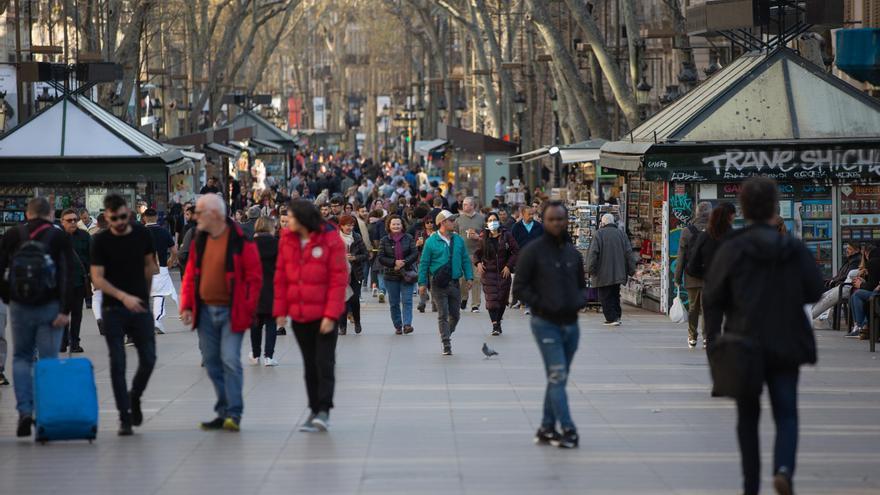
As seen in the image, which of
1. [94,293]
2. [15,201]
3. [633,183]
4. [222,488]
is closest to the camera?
[222,488]

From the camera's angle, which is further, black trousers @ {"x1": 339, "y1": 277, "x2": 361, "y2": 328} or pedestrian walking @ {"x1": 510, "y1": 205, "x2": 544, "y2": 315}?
pedestrian walking @ {"x1": 510, "y1": 205, "x2": 544, "y2": 315}

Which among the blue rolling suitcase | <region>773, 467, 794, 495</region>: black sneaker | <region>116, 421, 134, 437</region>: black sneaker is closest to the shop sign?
<region>116, 421, 134, 437</region>: black sneaker

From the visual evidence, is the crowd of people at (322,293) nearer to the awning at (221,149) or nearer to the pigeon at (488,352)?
the pigeon at (488,352)

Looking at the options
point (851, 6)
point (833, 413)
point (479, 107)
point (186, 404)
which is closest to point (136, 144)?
point (851, 6)

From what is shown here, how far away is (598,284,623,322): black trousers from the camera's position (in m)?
21.1

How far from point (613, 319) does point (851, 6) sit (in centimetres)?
1290

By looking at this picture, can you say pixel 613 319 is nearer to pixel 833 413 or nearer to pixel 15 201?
pixel 833 413

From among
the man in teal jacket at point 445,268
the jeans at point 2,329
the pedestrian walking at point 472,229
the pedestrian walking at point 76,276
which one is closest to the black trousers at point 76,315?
the pedestrian walking at point 76,276

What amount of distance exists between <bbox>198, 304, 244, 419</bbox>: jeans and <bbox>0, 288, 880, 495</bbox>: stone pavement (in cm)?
28

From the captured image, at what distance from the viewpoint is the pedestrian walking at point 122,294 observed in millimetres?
11109

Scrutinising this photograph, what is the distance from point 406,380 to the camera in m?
14.6

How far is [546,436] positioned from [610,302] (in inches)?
421

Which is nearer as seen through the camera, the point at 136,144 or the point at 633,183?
the point at 633,183

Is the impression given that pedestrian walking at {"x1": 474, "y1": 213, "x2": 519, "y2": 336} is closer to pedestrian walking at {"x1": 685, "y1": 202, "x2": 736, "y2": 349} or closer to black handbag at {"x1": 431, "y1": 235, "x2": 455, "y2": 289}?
black handbag at {"x1": 431, "y1": 235, "x2": 455, "y2": 289}
